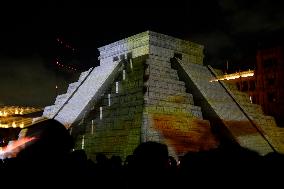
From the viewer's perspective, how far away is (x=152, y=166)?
13.1ft

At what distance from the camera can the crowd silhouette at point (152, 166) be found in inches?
125

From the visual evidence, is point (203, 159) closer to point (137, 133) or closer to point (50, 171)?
point (50, 171)

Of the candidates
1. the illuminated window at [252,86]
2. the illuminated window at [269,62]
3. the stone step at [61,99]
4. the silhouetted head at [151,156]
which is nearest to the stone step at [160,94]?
the stone step at [61,99]

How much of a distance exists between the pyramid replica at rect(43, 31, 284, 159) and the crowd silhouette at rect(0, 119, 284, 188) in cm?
1072

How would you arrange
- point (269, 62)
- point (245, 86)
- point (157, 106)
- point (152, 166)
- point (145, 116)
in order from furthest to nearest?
point (245, 86)
point (269, 62)
point (157, 106)
point (145, 116)
point (152, 166)

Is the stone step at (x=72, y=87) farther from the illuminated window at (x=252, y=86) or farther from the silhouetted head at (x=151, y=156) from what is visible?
the illuminated window at (x=252, y=86)

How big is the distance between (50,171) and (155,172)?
126 centimetres

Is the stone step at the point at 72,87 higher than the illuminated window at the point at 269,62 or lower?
lower

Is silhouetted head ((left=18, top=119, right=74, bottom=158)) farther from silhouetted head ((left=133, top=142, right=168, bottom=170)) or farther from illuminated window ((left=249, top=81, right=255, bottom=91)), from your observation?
illuminated window ((left=249, top=81, right=255, bottom=91))

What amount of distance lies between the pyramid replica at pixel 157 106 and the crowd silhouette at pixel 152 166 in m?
10.7

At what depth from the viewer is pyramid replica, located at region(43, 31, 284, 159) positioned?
1602cm

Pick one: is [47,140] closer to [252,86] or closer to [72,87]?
[72,87]

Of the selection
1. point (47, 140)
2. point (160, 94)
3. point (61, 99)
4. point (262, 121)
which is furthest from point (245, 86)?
point (47, 140)

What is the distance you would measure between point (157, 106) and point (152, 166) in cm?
1283
